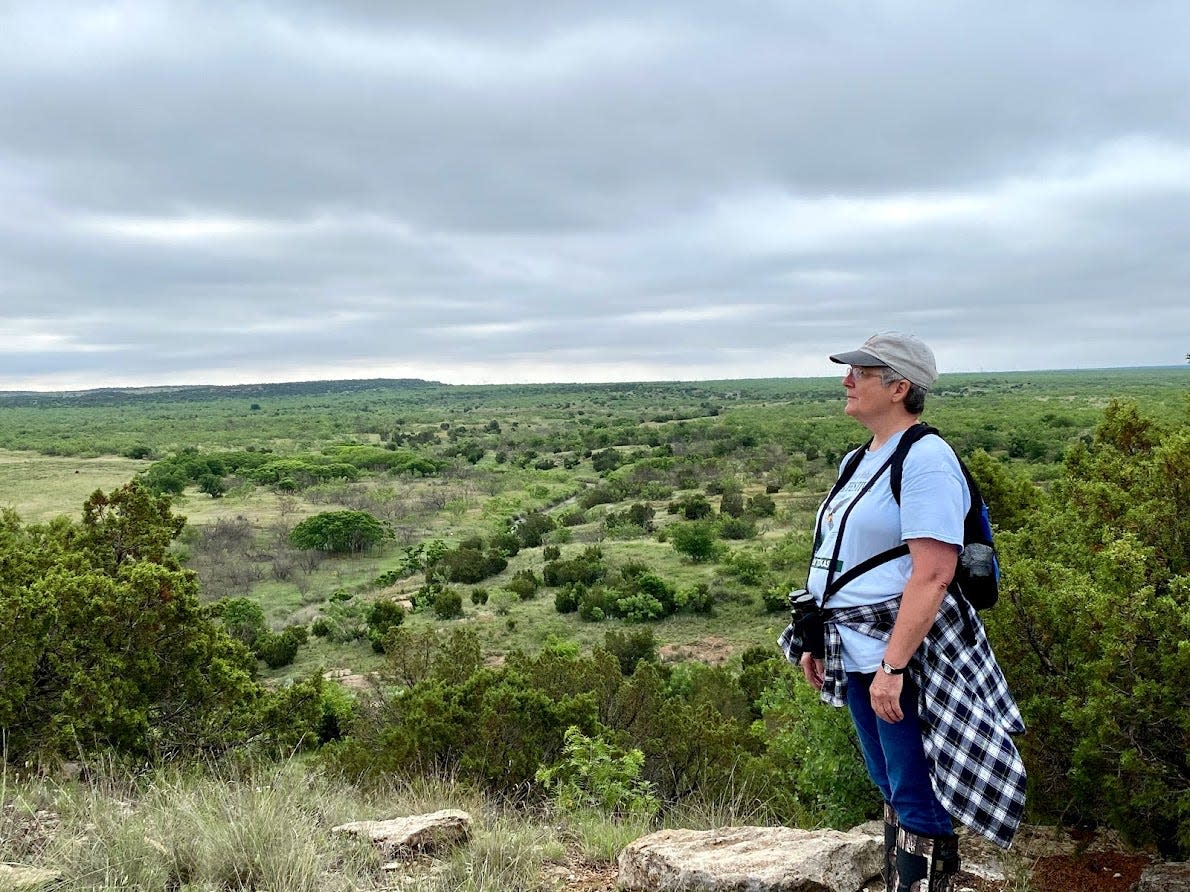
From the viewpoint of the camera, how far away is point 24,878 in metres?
2.92

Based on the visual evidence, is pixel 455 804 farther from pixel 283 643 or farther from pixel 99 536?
pixel 283 643

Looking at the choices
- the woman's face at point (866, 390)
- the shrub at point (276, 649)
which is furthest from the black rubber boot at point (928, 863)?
the shrub at point (276, 649)

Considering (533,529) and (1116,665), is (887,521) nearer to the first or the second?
(1116,665)

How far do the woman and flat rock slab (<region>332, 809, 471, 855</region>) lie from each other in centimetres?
204

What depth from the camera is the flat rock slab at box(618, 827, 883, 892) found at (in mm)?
3354

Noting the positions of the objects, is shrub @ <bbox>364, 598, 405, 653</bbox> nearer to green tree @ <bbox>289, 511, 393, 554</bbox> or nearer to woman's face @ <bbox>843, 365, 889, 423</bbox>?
green tree @ <bbox>289, 511, 393, 554</bbox>

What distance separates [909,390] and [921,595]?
71cm

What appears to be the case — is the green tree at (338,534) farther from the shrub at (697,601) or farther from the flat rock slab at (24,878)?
the flat rock slab at (24,878)

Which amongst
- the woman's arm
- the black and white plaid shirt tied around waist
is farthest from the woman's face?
the black and white plaid shirt tied around waist

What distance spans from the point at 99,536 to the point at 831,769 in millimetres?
6602

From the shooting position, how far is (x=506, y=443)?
6200 centimetres

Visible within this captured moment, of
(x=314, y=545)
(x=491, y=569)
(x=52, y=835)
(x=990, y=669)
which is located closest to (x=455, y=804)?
(x=52, y=835)

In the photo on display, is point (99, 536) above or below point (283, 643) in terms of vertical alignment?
above

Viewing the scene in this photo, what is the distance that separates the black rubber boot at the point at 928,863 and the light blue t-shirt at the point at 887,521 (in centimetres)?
61
